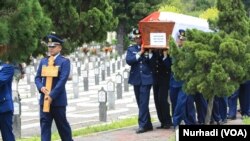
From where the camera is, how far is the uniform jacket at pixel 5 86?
10.1m

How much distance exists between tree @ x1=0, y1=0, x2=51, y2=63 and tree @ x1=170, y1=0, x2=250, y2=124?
166 inches

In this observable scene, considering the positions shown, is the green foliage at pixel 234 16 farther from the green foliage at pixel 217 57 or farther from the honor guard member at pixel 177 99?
the honor guard member at pixel 177 99

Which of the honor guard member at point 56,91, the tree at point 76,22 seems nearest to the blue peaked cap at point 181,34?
the honor guard member at point 56,91

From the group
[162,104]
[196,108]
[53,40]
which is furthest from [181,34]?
[53,40]

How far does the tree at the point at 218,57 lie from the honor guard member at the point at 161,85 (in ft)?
6.98

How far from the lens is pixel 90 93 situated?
1087 inches

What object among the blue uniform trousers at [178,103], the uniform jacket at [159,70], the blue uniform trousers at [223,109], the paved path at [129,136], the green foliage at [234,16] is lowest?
the paved path at [129,136]

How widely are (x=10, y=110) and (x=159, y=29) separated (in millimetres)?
3273

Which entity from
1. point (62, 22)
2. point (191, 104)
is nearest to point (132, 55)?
point (191, 104)

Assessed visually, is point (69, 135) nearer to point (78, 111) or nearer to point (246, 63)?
point (246, 63)

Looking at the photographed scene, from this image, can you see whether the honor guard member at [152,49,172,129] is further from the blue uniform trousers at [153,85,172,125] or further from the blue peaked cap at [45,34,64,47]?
the blue peaked cap at [45,34,64,47]

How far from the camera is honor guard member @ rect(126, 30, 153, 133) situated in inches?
492

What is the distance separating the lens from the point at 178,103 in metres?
12.2

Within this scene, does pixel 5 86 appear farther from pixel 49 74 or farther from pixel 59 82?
pixel 59 82
